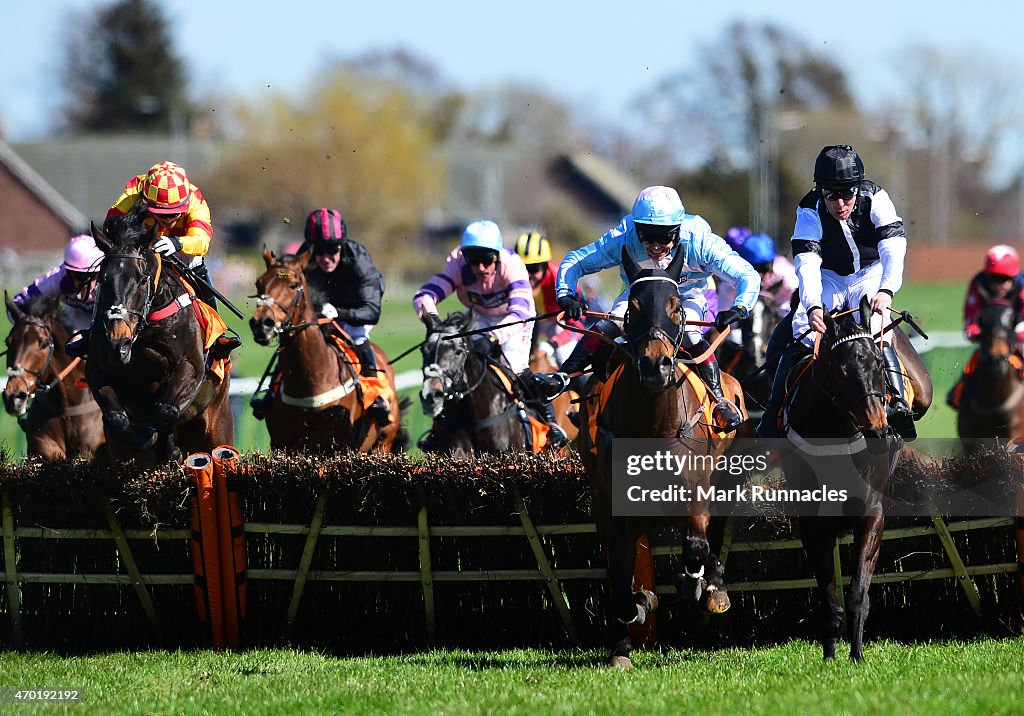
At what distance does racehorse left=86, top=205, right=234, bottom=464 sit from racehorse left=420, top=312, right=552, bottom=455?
1691 mm

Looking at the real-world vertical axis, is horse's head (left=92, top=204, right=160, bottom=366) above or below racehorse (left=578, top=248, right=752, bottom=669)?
above

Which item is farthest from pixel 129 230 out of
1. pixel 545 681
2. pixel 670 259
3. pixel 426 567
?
pixel 545 681

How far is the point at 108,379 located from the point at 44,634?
151cm

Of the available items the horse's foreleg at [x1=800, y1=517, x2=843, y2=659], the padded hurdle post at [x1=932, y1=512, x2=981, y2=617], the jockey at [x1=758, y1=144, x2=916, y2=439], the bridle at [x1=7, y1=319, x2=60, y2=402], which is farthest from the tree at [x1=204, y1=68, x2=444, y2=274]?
the horse's foreleg at [x1=800, y1=517, x2=843, y2=659]

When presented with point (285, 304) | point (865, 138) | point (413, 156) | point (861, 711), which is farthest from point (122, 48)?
point (861, 711)

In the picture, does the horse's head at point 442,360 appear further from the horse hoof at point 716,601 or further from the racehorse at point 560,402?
the horse hoof at point 716,601

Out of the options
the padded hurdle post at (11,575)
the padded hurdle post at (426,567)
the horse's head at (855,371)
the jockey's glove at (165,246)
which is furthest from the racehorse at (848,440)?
the padded hurdle post at (11,575)

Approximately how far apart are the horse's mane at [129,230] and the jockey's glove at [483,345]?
2457 mm

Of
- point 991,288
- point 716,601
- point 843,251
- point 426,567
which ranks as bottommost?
point 716,601

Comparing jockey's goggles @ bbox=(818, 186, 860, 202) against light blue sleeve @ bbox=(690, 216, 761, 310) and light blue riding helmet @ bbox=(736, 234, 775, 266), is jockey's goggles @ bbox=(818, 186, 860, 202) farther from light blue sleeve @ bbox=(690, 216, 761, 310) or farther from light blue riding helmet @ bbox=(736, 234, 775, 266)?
light blue riding helmet @ bbox=(736, 234, 775, 266)

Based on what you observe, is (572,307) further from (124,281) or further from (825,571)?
(124,281)

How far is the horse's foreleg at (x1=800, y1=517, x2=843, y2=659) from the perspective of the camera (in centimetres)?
693

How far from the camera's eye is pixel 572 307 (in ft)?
24.1

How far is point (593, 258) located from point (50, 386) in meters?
5.15
